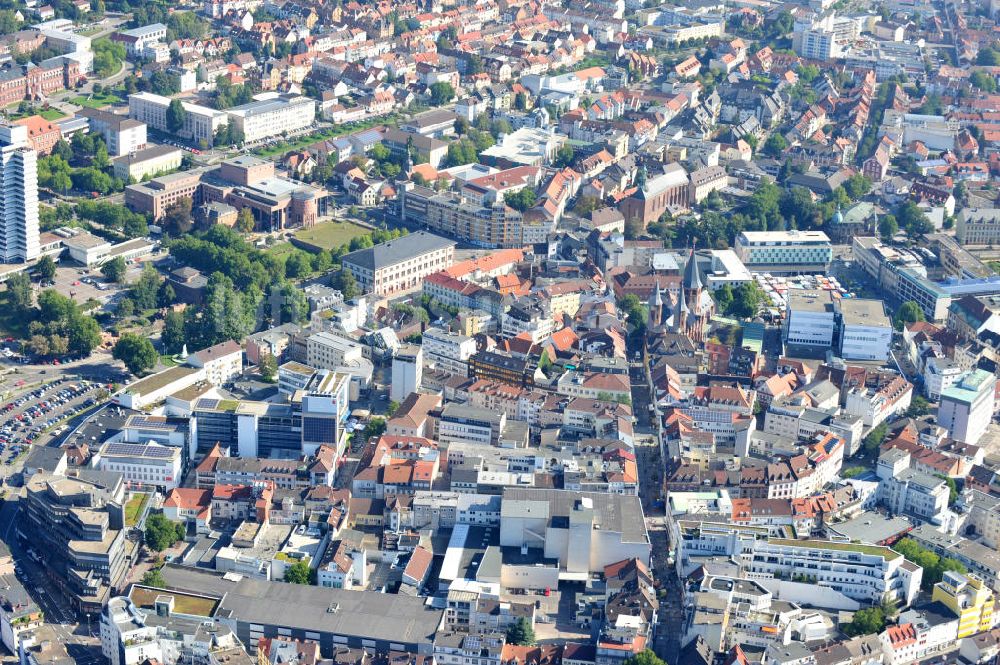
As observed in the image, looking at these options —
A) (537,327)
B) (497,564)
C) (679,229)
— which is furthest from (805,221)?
(497,564)

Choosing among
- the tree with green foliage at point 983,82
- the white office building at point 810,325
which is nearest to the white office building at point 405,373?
the white office building at point 810,325

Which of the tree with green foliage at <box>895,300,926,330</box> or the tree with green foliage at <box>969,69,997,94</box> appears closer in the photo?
the tree with green foliage at <box>895,300,926,330</box>

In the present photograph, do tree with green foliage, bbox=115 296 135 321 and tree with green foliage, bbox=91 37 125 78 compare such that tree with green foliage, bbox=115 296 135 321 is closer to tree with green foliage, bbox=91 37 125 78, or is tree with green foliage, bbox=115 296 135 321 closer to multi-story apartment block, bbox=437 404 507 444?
multi-story apartment block, bbox=437 404 507 444

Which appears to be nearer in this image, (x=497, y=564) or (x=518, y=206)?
(x=497, y=564)

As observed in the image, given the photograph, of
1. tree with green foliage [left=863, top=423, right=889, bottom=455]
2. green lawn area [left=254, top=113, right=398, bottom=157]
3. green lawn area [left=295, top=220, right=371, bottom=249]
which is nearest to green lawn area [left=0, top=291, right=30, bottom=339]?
green lawn area [left=295, top=220, right=371, bottom=249]

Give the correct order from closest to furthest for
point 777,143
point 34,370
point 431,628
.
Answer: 1. point 431,628
2. point 34,370
3. point 777,143

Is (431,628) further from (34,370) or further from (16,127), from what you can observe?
(16,127)
